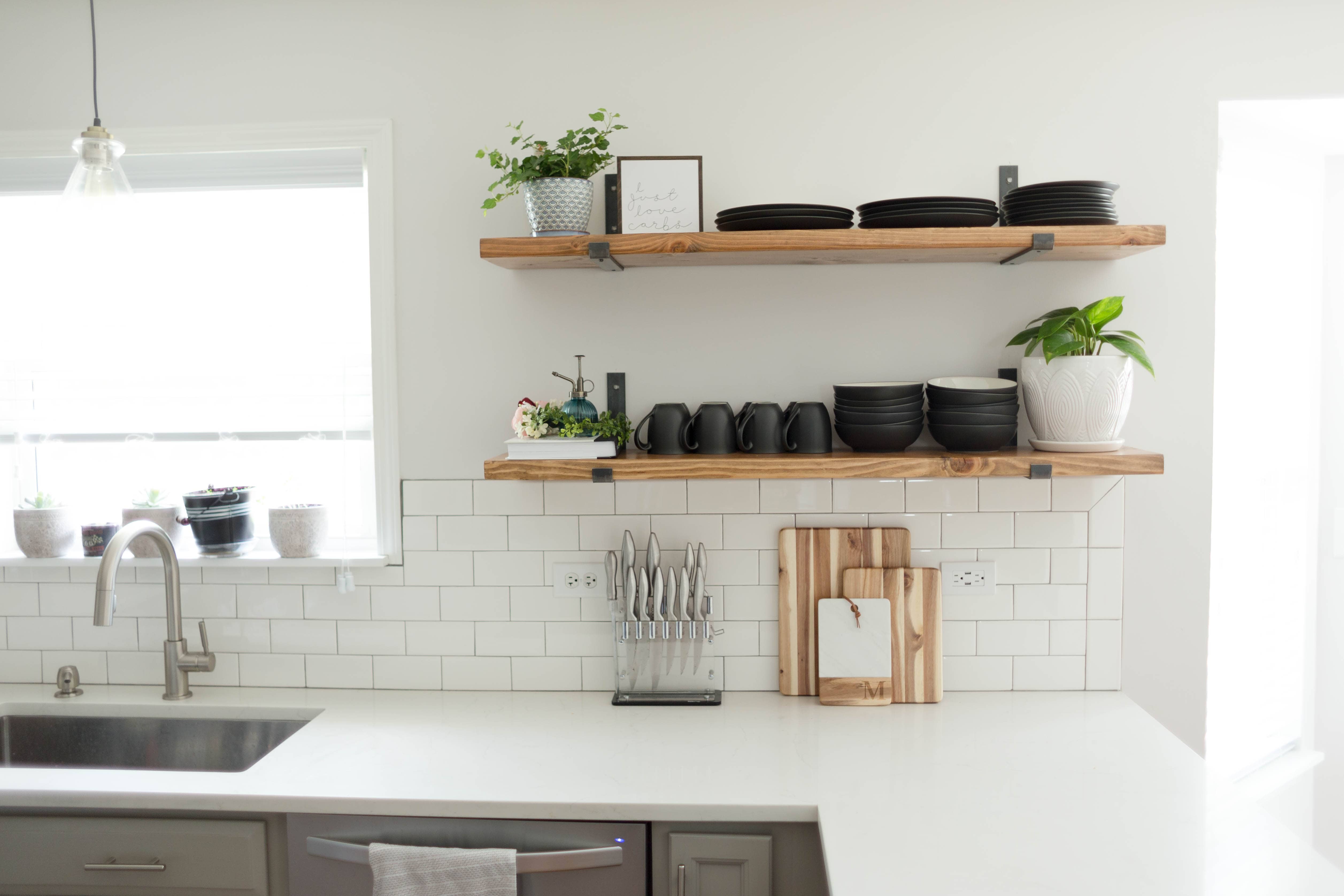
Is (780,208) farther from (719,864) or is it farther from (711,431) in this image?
(719,864)

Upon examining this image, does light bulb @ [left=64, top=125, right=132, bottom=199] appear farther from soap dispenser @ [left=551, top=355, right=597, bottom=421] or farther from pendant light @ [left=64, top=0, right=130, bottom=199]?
soap dispenser @ [left=551, top=355, right=597, bottom=421]

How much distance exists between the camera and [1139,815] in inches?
57.9

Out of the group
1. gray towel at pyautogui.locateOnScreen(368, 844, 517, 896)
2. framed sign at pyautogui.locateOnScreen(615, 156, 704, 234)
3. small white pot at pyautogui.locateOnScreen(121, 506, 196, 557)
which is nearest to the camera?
gray towel at pyautogui.locateOnScreen(368, 844, 517, 896)

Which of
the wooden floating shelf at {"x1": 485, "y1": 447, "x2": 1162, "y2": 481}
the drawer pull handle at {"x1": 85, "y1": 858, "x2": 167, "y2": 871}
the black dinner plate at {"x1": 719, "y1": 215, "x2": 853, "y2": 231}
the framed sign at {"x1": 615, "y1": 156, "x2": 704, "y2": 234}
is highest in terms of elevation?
the framed sign at {"x1": 615, "y1": 156, "x2": 704, "y2": 234}

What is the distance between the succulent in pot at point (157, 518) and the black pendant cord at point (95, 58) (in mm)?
879

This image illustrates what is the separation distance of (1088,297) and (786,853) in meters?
1.38

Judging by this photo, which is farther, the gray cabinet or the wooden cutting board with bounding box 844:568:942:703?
the wooden cutting board with bounding box 844:568:942:703

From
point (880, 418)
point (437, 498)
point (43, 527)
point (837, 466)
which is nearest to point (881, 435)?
point (880, 418)

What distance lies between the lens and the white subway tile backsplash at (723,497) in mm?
2080

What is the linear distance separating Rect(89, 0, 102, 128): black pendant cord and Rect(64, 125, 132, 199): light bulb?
0.45 metres

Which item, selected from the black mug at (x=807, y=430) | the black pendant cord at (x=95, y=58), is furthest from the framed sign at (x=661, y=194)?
the black pendant cord at (x=95, y=58)

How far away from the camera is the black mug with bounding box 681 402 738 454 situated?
1902mm

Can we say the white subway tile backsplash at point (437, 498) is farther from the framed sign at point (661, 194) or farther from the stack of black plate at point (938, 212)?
the stack of black plate at point (938, 212)

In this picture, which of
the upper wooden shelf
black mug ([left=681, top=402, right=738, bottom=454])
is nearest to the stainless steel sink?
black mug ([left=681, top=402, right=738, bottom=454])
